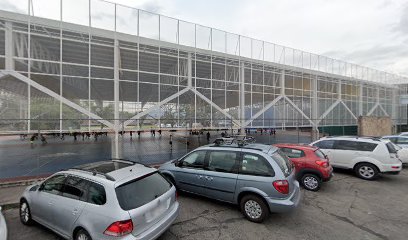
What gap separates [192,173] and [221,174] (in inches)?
32.6

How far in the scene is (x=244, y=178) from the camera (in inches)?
180

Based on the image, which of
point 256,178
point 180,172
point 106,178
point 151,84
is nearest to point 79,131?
point 151,84

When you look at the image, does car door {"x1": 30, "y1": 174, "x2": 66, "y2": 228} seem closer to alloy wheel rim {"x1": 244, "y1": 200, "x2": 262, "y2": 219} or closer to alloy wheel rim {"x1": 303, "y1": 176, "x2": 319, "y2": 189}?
alloy wheel rim {"x1": 244, "y1": 200, "x2": 262, "y2": 219}

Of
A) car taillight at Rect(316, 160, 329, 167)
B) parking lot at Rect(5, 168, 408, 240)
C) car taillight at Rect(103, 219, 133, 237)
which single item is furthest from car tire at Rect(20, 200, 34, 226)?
car taillight at Rect(316, 160, 329, 167)

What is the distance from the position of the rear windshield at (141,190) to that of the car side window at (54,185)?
4.71 ft

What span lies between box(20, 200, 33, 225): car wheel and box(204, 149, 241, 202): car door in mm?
3732

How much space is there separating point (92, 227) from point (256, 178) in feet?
10.3

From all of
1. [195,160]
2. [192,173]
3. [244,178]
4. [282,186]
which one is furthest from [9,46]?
[282,186]

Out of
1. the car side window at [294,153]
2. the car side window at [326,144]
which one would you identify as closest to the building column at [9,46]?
the car side window at [294,153]

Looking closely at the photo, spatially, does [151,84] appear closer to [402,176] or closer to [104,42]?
[104,42]

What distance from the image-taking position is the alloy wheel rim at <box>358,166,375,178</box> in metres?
7.70

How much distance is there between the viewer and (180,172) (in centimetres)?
554

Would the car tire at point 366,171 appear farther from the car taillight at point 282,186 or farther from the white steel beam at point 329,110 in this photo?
the white steel beam at point 329,110

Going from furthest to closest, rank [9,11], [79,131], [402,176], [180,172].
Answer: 1. [79,131]
2. [9,11]
3. [402,176]
4. [180,172]
